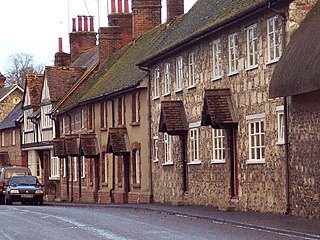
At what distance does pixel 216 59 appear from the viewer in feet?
108

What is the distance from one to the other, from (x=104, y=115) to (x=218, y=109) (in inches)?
811

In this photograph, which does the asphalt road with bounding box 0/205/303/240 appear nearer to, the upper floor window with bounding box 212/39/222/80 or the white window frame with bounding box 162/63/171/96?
the upper floor window with bounding box 212/39/222/80

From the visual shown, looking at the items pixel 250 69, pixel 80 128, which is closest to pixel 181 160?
pixel 250 69

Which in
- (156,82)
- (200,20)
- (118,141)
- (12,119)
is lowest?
(118,141)

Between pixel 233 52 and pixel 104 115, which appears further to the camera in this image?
pixel 104 115

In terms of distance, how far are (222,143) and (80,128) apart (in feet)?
83.5

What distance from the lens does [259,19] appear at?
28.3 meters

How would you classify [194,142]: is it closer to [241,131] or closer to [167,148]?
[167,148]

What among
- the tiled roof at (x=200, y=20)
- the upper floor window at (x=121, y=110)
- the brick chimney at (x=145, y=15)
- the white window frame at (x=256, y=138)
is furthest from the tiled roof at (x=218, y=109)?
the brick chimney at (x=145, y=15)

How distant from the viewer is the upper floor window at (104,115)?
1982 inches

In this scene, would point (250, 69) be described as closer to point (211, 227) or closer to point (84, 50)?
point (211, 227)

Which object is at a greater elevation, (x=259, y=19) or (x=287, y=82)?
(x=259, y=19)

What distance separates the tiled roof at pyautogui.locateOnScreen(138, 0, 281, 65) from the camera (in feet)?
97.0

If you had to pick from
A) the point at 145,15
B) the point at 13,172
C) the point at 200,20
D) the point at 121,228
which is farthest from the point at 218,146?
the point at 13,172
